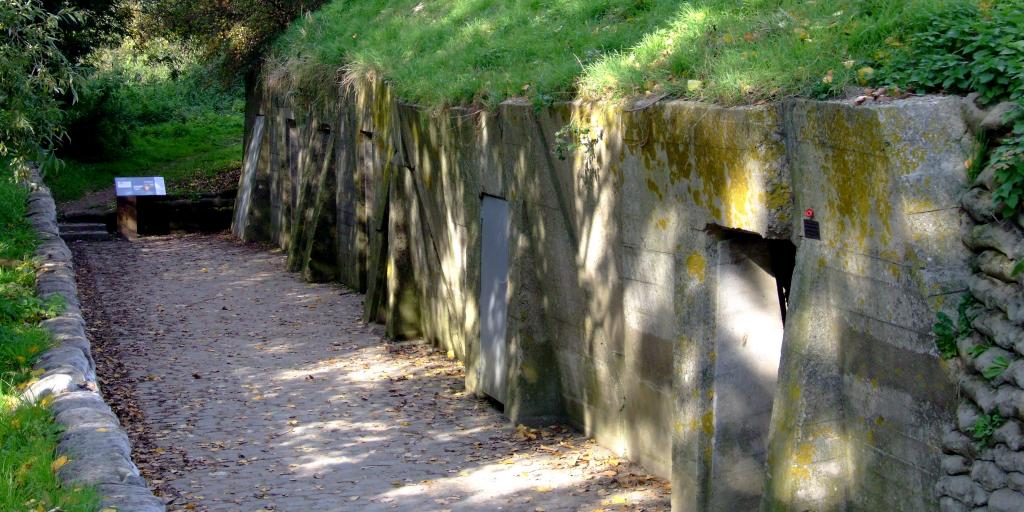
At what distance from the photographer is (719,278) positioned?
7.48m

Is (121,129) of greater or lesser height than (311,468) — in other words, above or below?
above

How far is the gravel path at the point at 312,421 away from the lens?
8766 mm

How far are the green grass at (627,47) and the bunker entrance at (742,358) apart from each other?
1.07 meters

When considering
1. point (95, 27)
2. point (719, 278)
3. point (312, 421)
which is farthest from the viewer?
point (95, 27)

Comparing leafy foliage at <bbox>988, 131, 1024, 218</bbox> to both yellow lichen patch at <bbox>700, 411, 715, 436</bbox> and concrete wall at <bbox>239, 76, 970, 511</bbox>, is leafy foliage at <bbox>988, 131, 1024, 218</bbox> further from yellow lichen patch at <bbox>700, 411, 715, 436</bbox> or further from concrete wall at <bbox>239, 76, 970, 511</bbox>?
yellow lichen patch at <bbox>700, 411, 715, 436</bbox>

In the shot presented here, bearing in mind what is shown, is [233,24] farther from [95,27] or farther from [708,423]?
[708,423]

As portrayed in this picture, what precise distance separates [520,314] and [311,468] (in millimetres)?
2384

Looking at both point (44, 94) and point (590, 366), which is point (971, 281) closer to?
point (590, 366)

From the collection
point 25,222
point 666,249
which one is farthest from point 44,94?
point 25,222

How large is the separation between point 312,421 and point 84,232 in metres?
15.0

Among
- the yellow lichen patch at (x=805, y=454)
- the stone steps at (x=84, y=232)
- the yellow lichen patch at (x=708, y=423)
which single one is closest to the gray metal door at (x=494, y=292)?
the yellow lichen patch at (x=708, y=423)

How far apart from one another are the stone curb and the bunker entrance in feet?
11.6

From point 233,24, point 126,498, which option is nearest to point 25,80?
point 126,498

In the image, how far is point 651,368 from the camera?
8.80 meters
